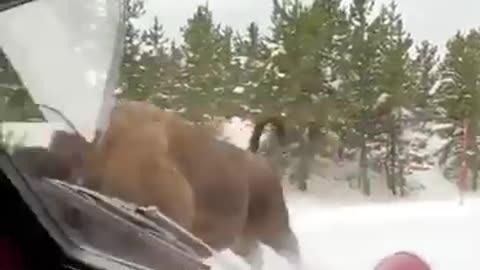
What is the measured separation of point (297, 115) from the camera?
3.03 feet

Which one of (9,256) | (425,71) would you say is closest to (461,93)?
(425,71)

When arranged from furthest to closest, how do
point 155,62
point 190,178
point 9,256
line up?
point 155,62 < point 190,178 < point 9,256

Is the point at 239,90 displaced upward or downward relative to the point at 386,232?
upward

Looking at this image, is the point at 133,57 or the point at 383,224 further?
the point at 383,224

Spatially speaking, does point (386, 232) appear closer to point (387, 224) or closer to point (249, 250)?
point (387, 224)

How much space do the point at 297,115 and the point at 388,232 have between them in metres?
0.16

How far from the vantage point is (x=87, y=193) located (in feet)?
2.08

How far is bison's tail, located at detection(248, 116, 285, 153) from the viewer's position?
2.88 ft

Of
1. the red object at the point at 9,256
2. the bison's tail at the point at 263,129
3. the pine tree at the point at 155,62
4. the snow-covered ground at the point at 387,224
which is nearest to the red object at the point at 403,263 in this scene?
the snow-covered ground at the point at 387,224

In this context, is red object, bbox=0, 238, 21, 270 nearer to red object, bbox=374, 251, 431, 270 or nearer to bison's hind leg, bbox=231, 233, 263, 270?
bison's hind leg, bbox=231, 233, 263, 270

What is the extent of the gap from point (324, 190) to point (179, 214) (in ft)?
0.83

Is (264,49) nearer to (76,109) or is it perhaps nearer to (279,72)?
(279,72)

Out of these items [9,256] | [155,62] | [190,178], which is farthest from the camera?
[155,62]

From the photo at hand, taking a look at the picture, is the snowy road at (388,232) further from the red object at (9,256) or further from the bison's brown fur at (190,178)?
the red object at (9,256)
